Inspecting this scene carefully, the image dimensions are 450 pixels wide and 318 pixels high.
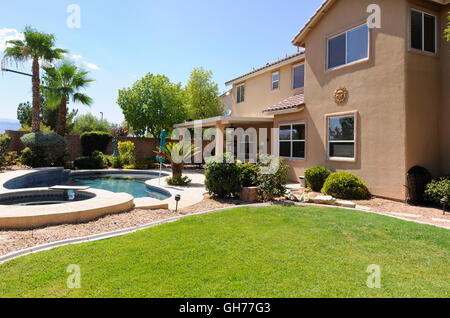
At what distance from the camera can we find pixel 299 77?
622 inches

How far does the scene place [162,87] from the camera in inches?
975

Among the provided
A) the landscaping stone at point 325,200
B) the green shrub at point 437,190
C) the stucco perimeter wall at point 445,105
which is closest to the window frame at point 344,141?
the green shrub at point 437,190

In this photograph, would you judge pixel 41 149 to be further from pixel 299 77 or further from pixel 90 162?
pixel 299 77

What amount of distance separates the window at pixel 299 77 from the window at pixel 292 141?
285cm

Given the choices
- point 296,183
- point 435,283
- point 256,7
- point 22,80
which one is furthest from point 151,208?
point 22,80

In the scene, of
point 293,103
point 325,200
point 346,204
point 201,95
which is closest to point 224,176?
point 325,200

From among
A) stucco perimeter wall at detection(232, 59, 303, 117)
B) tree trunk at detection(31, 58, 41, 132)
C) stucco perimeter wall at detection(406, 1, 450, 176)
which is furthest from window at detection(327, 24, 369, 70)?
tree trunk at detection(31, 58, 41, 132)

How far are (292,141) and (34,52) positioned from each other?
59.5 feet

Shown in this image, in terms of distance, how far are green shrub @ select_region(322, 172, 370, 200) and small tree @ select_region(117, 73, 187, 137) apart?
58.0 ft

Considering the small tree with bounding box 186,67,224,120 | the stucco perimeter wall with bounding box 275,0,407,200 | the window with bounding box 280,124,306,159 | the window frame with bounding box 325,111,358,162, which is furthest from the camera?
the small tree with bounding box 186,67,224,120

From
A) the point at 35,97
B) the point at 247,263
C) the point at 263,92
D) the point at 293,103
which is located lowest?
the point at 247,263

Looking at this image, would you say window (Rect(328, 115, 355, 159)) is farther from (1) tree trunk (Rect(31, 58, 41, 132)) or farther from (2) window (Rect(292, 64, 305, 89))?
(1) tree trunk (Rect(31, 58, 41, 132))

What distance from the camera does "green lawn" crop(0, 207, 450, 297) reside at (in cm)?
336

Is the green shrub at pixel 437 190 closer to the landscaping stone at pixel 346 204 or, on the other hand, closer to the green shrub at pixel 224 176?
the landscaping stone at pixel 346 204
